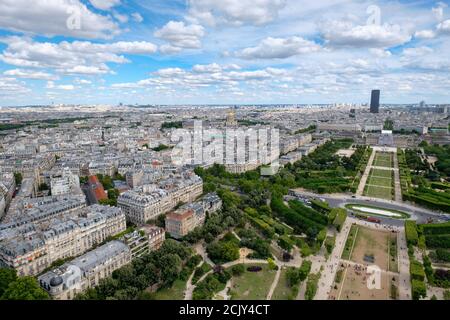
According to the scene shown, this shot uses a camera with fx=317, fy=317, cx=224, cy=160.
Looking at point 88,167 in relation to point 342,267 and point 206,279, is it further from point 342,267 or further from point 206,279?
point 342,267

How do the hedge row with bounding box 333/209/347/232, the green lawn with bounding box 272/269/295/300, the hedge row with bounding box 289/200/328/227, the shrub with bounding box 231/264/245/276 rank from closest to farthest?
the green lawn with bounding box 272/269/295/300 < the shrub with bounding box 231/264/245/276 < the hedge row with bounding box 333/209/347/232 < the hedge row with bounding box 289/200/328/227

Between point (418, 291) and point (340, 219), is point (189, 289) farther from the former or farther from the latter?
point (340, 219)

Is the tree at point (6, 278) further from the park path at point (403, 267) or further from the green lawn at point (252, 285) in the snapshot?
the park path at point (403, 267)

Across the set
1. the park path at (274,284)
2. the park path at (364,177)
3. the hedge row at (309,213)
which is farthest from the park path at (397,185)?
the park path at (274,284)

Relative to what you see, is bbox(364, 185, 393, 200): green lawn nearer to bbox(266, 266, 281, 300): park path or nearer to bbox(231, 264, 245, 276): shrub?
bbox(266, 266, 281, 300): park path

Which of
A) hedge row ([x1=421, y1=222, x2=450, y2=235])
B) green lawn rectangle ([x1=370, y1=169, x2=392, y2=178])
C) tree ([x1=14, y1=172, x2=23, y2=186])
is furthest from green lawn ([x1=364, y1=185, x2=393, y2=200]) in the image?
tree ([x1=14, y1=172, x2=23, y2=186])

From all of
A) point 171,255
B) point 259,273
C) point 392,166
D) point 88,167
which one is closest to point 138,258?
point 171,255

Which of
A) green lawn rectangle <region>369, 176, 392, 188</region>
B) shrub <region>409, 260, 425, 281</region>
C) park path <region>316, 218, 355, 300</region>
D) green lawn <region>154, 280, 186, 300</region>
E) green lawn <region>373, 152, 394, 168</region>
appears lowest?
green lawn <region>154, 280, 186, 300</region>

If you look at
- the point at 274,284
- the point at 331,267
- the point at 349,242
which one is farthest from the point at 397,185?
the point at 274,284
